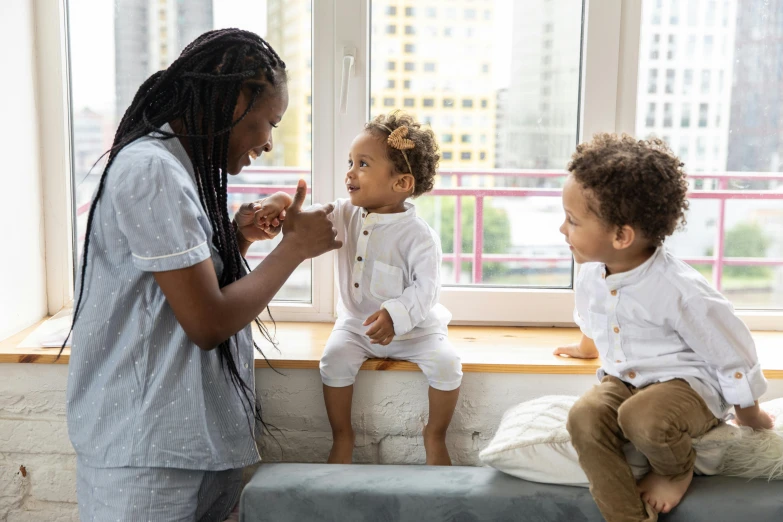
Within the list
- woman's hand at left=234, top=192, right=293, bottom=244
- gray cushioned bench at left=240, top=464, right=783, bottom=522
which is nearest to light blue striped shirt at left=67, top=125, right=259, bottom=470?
gray cushioned bench at left=240, top=464, right=783, bottom=522

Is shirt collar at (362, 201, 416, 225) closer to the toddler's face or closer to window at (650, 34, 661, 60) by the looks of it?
the toddler's face

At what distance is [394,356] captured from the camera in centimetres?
176

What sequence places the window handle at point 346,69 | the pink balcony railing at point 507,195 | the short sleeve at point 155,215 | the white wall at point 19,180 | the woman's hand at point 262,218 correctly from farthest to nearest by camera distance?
the pink balcony railing at point 507,195 < the window handle at point 346,69 < the white wall at point 19,180 < the woman's hand at point 262,218 < the short sleeve at point 155,215

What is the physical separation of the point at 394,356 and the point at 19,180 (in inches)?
41.2

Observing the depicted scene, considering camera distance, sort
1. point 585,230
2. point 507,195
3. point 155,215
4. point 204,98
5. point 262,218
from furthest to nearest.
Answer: point 507,195 → point 262,218 → point 585,230 → point 204,98 → point 155,215

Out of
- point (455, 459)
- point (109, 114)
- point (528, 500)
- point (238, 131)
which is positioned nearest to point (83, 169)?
point (109, 114)

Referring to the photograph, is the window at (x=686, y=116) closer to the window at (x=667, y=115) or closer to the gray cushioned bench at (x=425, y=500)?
the window at (x=667, y=115)

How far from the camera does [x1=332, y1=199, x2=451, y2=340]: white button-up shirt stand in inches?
68.5

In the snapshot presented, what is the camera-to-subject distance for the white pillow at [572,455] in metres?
1.41

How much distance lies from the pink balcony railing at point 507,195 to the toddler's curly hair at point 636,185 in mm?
679

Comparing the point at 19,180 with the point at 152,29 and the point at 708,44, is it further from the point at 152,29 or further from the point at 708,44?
the point at 708,44

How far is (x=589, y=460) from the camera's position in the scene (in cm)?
138

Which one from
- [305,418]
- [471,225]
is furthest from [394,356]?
[471,225]

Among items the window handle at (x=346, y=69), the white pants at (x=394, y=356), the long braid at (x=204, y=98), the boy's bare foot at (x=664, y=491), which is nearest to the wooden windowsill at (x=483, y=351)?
the white pants at (x=394, y=356)
